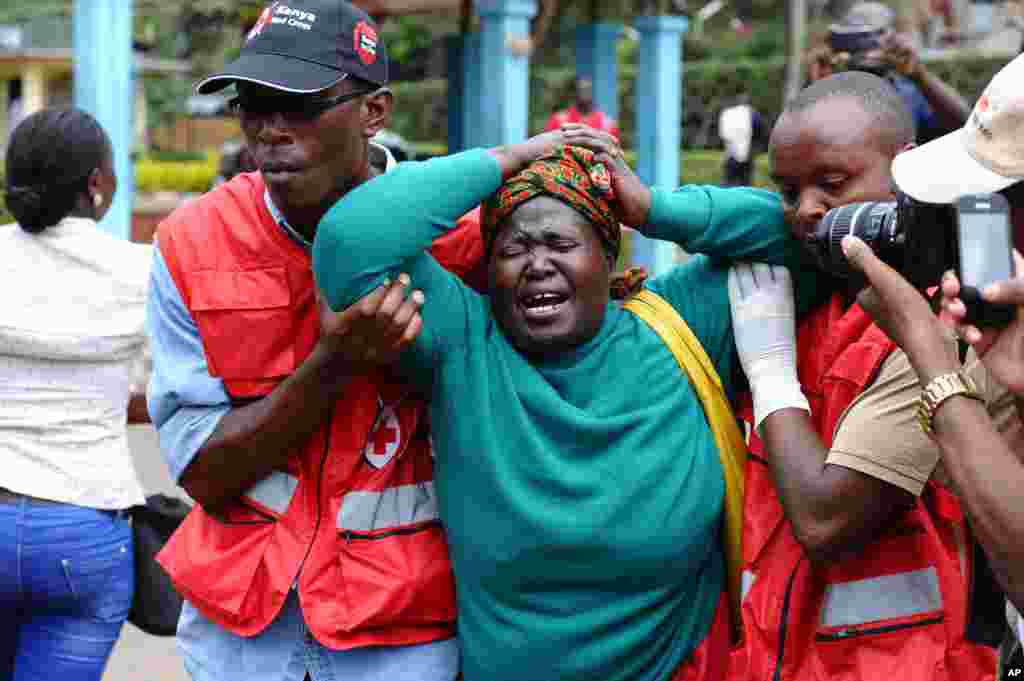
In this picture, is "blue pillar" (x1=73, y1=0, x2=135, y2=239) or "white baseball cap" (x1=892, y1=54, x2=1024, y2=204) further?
"blue pillar" (x1=73, y1=0, x2=135, y2=239)

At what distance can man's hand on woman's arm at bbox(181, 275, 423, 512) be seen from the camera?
247 centimetres

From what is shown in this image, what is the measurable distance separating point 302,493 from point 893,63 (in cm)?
343

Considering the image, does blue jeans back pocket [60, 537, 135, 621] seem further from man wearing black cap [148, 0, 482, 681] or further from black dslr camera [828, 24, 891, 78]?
black dslr camera [828, 24, 891, 78]

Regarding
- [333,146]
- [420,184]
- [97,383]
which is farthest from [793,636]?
[97,383]

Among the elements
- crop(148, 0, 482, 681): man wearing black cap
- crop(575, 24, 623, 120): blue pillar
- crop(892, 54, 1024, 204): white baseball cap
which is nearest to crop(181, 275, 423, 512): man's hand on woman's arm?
crop(148, 0, 482, 681): man wearing black cap

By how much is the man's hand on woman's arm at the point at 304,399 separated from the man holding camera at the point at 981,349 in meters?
0.84

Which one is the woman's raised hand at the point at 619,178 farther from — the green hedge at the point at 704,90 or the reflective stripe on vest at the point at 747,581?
the green hedge at the point at 704,90

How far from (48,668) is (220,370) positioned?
139 cm

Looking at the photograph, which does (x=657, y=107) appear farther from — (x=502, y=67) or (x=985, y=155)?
(x=985, y=155)

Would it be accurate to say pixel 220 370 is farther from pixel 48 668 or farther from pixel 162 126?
pixel 162 126

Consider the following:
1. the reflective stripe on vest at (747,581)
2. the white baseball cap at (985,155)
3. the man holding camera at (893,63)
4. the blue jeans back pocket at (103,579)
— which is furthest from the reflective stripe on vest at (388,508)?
the man holding camera at (893,63)

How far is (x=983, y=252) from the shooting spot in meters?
2.00

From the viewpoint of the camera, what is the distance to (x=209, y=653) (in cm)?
281

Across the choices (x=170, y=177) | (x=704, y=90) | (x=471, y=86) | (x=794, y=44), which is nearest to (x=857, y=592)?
(x=471, y=86)
